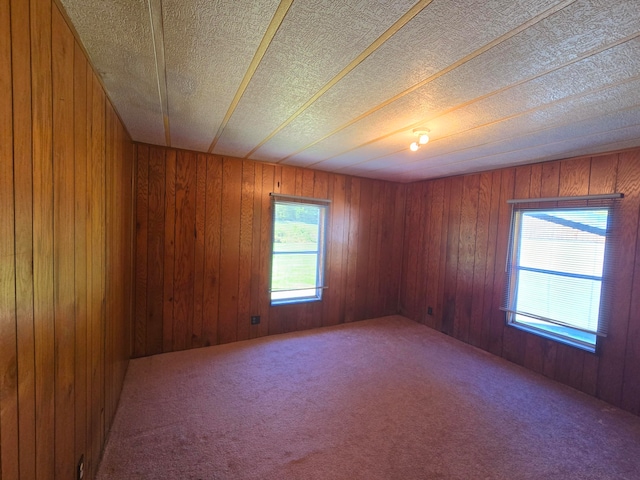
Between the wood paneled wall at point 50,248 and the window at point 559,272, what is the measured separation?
3751mm

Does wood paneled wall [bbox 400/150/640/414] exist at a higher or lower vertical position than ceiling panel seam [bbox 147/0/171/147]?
lower

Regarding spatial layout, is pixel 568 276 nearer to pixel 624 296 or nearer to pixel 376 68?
pixel 624 296

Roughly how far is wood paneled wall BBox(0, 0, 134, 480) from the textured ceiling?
0.29 metres

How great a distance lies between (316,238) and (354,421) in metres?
2.33

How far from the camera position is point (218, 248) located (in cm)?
321

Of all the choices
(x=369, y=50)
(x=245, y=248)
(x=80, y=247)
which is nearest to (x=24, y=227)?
(x=80, y=247)

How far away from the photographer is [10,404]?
2.49 ft

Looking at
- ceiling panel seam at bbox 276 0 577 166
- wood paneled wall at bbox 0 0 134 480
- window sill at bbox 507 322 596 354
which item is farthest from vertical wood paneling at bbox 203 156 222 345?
window sill at bbox 507 322 596 354

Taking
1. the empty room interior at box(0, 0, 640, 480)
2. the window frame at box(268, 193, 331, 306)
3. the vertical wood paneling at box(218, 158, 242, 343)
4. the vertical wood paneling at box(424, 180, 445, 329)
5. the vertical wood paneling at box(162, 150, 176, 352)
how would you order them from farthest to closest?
the vertical wood paneling at box(424, 180, 445, 329) → the window frame at box(268, 193, 331, 306) → the vertical wood paneling at box(218, 158, 242, 343) → the vertical wood paneling at box(162, 150, 176, 352) → the empty room interior at box(0, 0, 640, 480)

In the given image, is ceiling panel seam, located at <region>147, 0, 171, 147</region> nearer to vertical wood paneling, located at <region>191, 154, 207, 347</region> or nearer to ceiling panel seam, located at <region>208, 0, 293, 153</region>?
ceiling panel seam, located at <region>208, 0, 293, 153</region>

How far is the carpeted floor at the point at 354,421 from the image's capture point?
163 cm

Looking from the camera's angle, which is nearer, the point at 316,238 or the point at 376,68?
the point at 376,68

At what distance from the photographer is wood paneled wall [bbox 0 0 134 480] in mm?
759

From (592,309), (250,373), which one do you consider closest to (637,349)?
(592,309)
